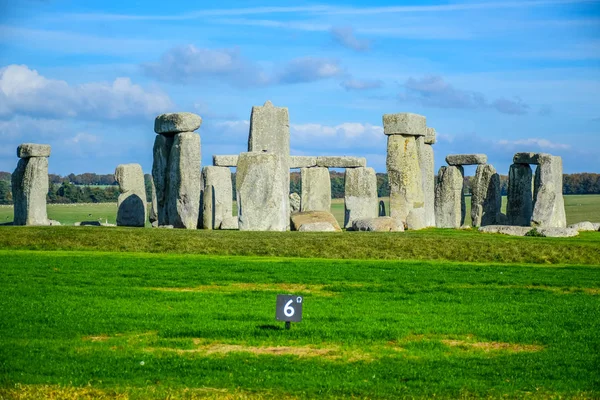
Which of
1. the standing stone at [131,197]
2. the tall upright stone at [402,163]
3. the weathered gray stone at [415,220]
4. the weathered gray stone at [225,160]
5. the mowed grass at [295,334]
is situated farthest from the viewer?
the weathered gray stone at [225,160]

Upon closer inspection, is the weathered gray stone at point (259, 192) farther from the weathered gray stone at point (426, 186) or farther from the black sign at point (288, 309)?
the black sign at point (288, 309)

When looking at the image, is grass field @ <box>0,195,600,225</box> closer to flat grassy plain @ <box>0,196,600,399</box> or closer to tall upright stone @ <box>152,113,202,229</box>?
tall upright stone @ <box>152,113,202,229</box>

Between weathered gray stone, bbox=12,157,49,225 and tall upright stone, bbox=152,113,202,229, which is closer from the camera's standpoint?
tall upright stone, bbox=152,113,202,229

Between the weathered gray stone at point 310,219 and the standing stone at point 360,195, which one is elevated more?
the standing stone at point 360,195

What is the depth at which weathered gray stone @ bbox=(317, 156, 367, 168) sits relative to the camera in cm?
3919

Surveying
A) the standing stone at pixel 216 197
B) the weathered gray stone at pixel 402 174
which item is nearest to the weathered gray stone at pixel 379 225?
the weathered gray stone at pixel 402 174

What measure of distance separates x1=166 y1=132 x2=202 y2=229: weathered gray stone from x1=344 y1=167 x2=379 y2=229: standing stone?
25.7 ft

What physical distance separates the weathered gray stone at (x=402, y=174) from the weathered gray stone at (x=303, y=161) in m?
7.11

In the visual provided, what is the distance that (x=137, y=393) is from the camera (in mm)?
10016

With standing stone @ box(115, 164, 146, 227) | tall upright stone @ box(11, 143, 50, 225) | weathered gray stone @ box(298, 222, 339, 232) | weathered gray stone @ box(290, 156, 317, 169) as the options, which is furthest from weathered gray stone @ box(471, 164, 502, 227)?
tall upright stone @ box(11, 143, 50, 225)

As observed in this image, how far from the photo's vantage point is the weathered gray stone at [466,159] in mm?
39438

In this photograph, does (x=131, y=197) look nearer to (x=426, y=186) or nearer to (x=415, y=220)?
(x=415, y=220)

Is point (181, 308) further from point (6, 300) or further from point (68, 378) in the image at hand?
point (68, 378)

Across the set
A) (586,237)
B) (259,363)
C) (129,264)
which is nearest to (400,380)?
(259,363)
